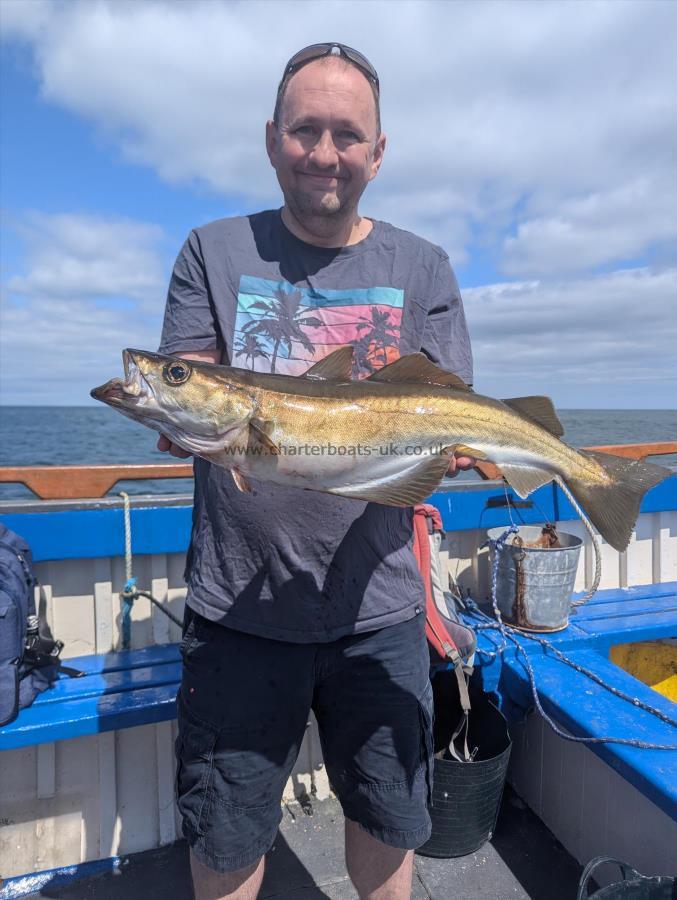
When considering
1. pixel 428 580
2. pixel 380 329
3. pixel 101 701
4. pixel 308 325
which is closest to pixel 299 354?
pixel 308 325

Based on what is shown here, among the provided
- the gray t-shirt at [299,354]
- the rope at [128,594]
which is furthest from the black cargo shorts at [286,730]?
the rope at [128,594]

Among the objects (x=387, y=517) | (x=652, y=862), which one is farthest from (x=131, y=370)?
(x=652, y=862)

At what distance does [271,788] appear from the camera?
99.2 inches

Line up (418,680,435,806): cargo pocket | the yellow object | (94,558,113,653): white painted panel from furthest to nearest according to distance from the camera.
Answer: the yellow object
(94,558,113,653): white painted panel
(418,680,435,806): cargo pocket

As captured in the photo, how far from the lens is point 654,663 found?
5.36 m

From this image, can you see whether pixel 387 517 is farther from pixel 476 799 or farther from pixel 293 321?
pixel 476 799

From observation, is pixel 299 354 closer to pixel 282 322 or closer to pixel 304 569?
pixel 282 322

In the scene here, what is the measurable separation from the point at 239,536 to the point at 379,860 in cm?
162

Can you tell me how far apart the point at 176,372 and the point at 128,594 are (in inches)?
88.5

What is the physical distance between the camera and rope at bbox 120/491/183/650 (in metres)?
4.00

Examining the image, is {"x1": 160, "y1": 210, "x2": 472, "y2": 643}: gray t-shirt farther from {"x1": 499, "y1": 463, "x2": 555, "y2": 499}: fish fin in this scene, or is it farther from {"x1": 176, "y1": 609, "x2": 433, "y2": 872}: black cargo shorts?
{"x1": 499, "y1": 463, "x2": 555, "y2": 499}: fish fin

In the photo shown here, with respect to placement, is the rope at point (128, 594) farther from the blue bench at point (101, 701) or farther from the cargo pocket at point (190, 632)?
the cargo pocket at point (190, 632)

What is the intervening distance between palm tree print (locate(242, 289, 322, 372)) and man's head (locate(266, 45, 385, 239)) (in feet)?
1.17

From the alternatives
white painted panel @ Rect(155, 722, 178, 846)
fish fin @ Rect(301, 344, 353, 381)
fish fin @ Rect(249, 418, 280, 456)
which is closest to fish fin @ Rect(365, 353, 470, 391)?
fish fin @ Rect(301, 344, 353, 381)
